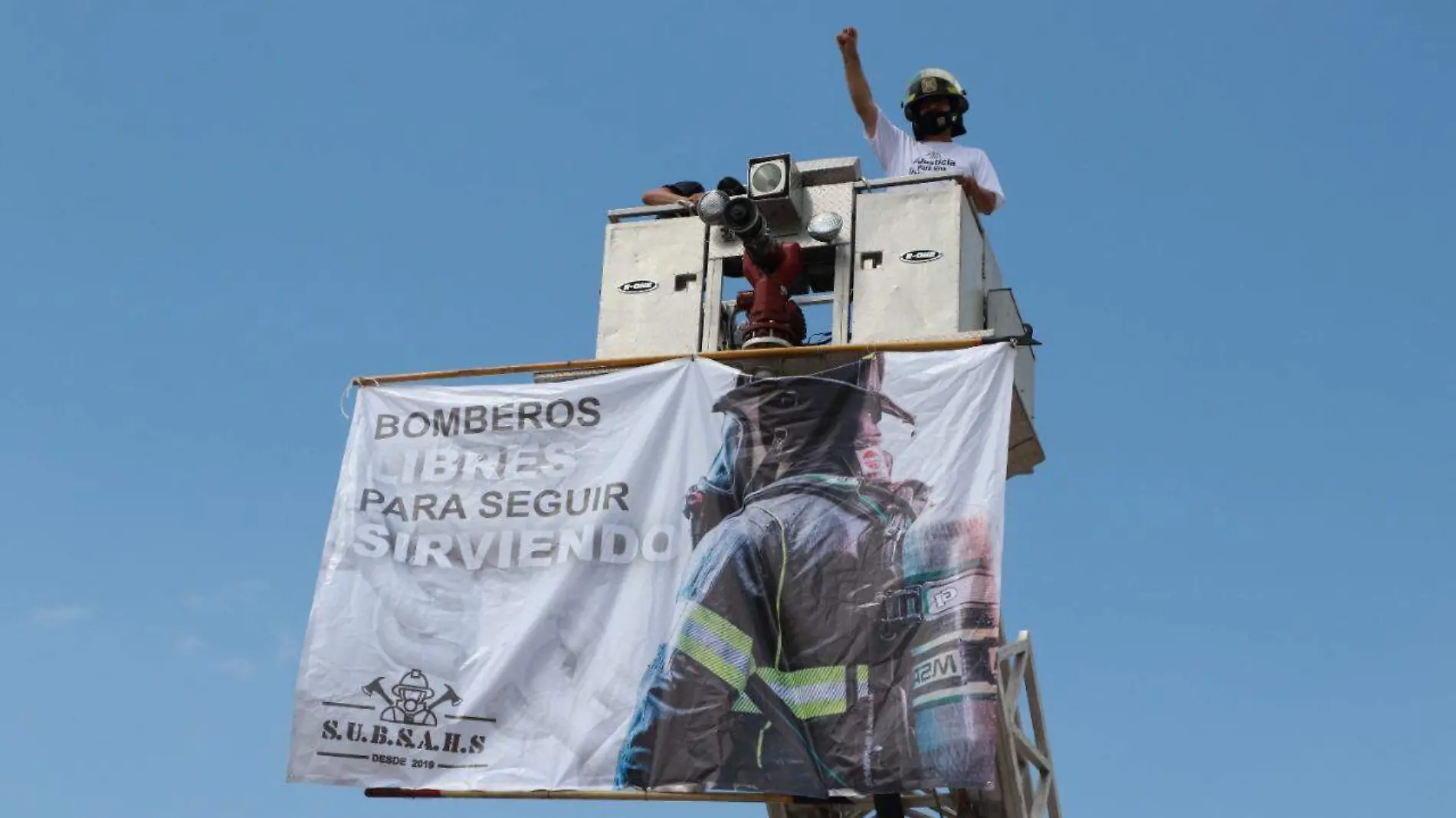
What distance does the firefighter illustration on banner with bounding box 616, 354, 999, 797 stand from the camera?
15.0 m

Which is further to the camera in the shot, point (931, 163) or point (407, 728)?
point (931, 163)

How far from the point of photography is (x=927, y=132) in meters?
18.8

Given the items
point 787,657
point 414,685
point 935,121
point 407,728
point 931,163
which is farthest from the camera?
point 935,121

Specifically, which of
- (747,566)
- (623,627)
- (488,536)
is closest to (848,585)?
(747,566)

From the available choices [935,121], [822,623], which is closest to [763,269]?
[935,121]

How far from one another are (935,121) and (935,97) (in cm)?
22

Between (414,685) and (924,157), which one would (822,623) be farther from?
(924,157)

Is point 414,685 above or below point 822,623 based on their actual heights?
below

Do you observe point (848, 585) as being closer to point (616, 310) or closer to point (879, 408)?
point (879, 408)

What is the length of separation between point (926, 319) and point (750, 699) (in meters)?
3.63

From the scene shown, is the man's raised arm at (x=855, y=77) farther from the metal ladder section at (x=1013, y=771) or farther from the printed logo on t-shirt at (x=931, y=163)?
the metal ladder section at (x=1013, y=771)

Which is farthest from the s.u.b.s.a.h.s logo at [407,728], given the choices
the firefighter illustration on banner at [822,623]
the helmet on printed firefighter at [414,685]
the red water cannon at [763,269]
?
the red water cannon at [763,269]

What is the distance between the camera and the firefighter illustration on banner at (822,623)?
15031mm

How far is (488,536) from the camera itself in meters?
16.9
